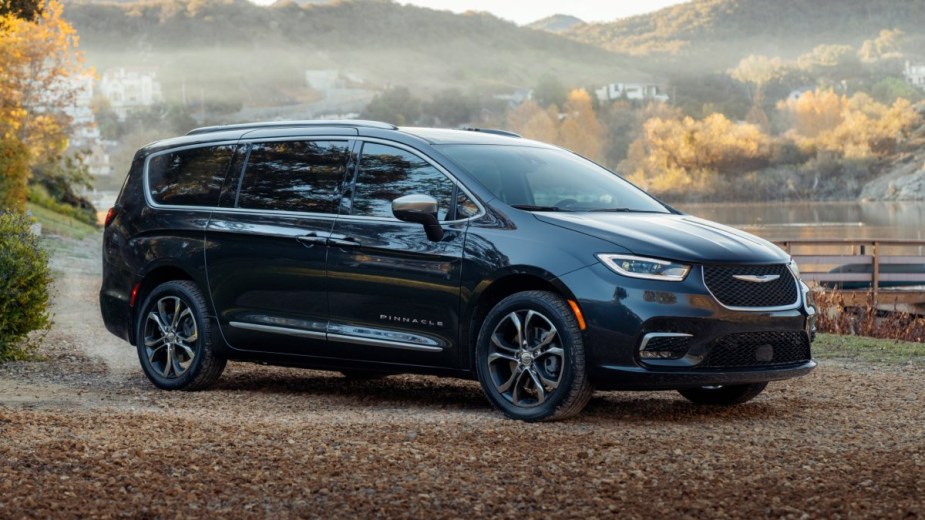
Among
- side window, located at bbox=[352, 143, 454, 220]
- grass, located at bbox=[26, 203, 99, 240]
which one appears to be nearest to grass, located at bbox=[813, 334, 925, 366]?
side window, located at bbox=[352, 143, 454, 220]

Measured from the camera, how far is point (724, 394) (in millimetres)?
8492

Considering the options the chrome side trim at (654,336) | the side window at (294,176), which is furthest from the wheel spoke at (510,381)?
the side window at (294,176)

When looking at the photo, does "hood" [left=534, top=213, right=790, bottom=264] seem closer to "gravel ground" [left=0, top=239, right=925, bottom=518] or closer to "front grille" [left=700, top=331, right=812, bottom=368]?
"front grille" [left=700, top=331, right=812, bottom=368]

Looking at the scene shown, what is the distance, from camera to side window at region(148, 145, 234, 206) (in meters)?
9.47

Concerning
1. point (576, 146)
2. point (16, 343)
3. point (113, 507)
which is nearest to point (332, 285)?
point (113, 507)

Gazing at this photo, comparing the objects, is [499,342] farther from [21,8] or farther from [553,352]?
[21,8]

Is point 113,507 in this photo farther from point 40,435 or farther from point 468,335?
point 468,335

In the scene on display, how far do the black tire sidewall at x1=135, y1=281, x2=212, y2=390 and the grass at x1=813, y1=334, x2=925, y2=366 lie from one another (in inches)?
263

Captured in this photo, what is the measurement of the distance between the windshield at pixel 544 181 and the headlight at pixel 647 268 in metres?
0.81

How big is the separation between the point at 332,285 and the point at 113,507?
3441 millimetres

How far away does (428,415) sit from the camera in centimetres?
775

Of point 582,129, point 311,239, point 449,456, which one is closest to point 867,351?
point 311,239

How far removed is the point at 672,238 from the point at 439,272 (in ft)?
4.77

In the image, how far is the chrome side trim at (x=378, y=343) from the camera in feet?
26.1
